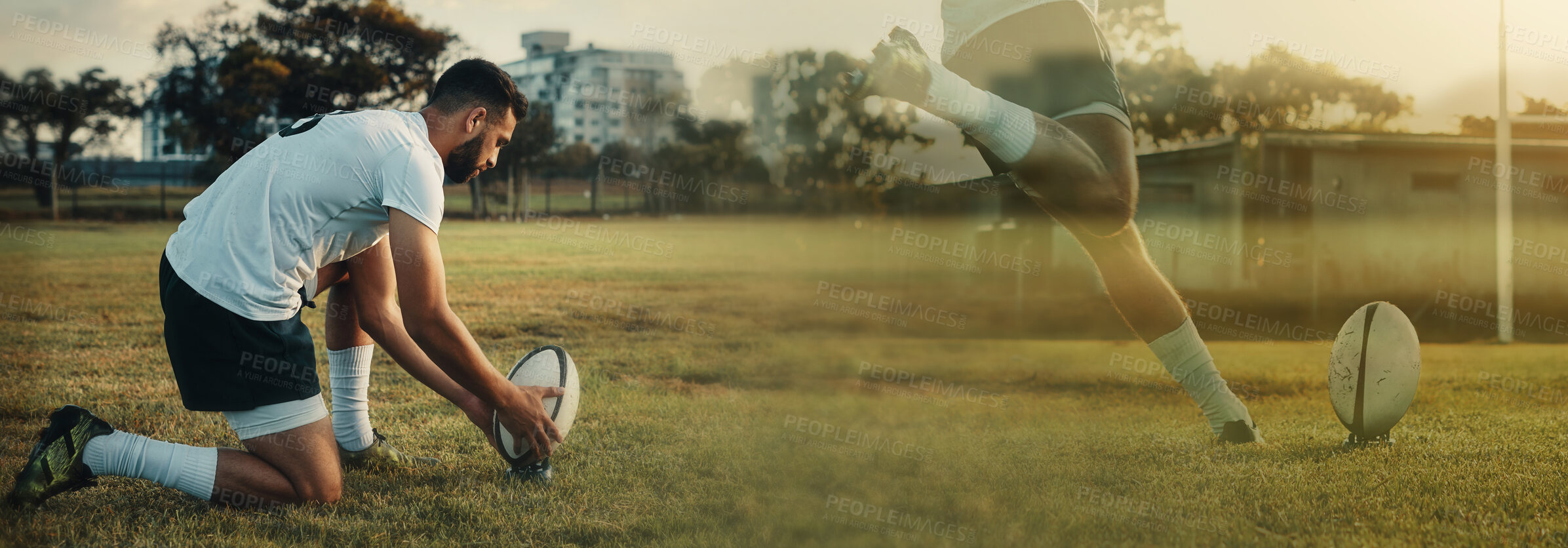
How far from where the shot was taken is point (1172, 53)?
13.4 meters

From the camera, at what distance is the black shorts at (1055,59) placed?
2.80 metres

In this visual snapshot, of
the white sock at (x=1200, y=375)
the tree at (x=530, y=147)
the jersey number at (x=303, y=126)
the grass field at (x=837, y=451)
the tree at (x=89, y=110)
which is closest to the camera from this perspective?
the grass field at (x=837, y=451)

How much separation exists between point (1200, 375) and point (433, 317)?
2.88 m

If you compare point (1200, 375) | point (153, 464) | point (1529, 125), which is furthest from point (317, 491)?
point (1529, 125)

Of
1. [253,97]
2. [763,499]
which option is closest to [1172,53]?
[763,499]

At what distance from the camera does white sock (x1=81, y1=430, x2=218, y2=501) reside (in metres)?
2.58

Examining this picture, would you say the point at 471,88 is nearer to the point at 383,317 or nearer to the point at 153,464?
the point at 383,317

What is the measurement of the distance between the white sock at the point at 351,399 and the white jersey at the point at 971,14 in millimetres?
2632

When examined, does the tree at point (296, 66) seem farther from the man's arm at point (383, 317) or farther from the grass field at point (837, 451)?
the man's arm at point (383, 317)

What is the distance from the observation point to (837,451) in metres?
3.01

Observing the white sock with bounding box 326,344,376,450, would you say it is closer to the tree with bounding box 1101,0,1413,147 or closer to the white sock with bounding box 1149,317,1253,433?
the white sock with bounding box 1149,317,1253,433

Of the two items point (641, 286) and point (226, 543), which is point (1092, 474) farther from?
point (641, 286)

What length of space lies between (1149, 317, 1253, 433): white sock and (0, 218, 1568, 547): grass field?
0.60 ft

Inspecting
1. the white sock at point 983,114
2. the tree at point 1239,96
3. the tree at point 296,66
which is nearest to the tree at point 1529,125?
the tree at point 1239,96
